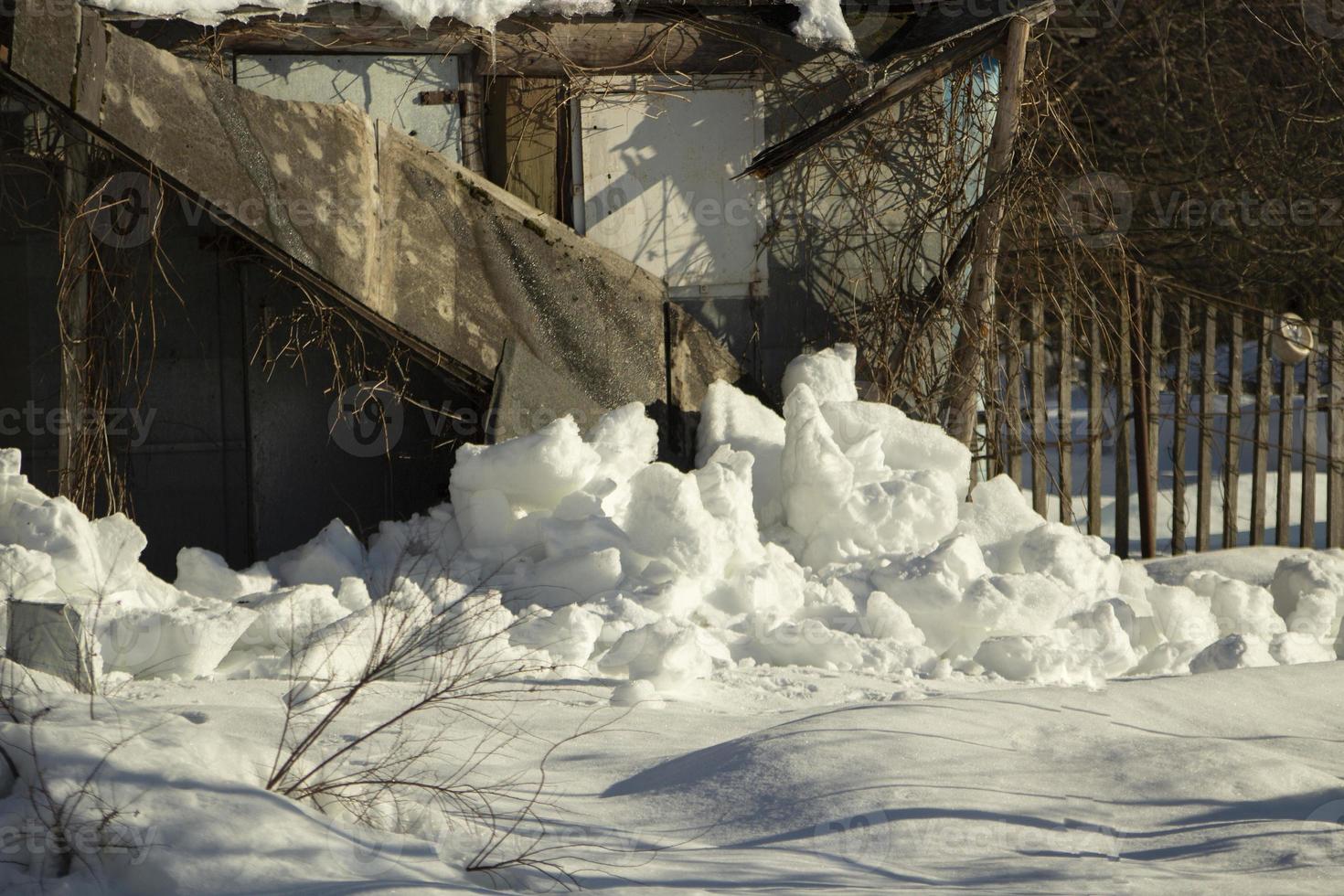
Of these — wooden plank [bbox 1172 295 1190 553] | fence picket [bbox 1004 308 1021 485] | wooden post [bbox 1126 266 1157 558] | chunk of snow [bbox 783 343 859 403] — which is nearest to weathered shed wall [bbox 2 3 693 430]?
chunk of snow [bbox 783 343 859 403]

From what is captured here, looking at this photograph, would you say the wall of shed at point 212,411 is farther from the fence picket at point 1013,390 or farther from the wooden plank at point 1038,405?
the wooden plank at point 1038,405

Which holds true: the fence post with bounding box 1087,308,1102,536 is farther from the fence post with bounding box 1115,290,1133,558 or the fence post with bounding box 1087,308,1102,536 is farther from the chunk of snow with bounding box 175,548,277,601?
the chunk of snow with bounding box 175,548,277,601

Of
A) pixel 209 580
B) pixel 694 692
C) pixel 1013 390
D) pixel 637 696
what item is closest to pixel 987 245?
pixel 1013 390

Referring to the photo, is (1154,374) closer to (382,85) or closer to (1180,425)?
(1180,425)

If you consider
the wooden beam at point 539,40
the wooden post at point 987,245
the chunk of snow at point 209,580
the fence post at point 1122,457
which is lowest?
the chunk of snow at point 209,580

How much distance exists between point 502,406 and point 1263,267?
28.1 feet

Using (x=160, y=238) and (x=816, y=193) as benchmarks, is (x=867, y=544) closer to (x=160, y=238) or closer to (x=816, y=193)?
(x=816, y=193)

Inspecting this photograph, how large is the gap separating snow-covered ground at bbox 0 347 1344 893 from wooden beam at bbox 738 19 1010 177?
3.43 ft

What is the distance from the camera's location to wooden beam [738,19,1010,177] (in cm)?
730

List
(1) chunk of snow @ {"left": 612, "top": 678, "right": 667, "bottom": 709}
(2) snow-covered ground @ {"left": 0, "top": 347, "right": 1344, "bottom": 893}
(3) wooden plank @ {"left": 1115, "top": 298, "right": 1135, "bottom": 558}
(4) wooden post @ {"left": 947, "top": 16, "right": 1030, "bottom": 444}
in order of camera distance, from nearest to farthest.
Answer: (2) snow-covered ground @ {"left": 0, "top": 347, "right": 1344, "bottom": 893}
(1) chunk of snow @ {"left": 612, "top": 678, "right": 667, "bottom": 709}
(4) wooden post @ {"left": 947, "top": 16, "right": 1030, "bottom": 444}
(3) wooden plank @ {"left": 1115, "top": 298, "right": 1135, "bottom": 558}

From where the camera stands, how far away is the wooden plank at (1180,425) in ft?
28.0

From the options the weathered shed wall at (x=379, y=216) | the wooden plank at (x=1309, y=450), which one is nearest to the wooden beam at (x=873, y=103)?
the weathered shed wall at (x=379, y=216)

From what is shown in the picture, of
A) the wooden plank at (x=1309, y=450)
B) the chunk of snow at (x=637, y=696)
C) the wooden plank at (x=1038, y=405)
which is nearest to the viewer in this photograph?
the chunk of snow at (x=637, y=696)

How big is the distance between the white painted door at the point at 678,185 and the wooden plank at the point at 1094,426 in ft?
6.85
